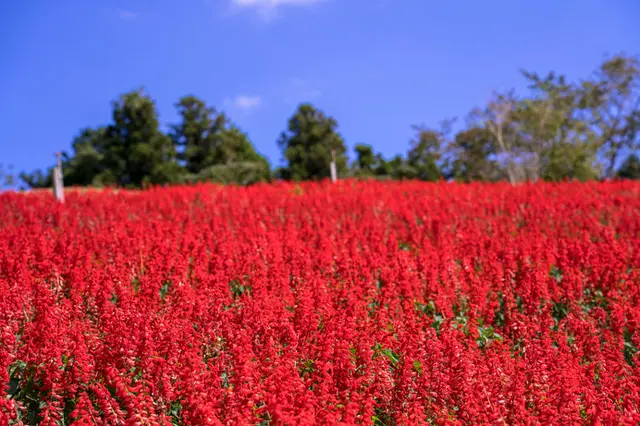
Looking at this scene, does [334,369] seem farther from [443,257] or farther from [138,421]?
[443,257]

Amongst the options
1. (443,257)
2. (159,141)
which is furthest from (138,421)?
(159,141)

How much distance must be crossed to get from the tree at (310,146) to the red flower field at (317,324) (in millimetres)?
29928

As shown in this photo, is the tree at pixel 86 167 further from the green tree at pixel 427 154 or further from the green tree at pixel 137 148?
the green tree at pixel 427 154

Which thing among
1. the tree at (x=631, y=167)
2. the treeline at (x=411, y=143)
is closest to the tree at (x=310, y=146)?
the treeline at (x=411, y=143)

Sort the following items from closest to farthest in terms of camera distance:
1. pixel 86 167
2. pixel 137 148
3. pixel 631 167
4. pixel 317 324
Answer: pixel 317 324 → pixel 137 148 → pixel 86 167 → pixel 631 167

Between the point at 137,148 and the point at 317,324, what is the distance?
3607 centimetres

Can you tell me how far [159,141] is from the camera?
4122cm

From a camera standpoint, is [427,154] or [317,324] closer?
[317,324]

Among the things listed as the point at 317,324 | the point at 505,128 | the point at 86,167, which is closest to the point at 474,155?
the point at 505,128

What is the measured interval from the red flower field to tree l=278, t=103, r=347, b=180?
98.2 ft

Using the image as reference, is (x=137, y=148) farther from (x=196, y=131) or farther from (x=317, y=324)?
(x=317, y=324)

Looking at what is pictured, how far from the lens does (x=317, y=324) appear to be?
217 inches

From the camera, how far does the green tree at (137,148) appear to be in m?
40.1

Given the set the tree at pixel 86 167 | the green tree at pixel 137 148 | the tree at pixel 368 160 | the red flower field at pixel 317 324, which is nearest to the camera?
the red flower field at pixel 317 324
